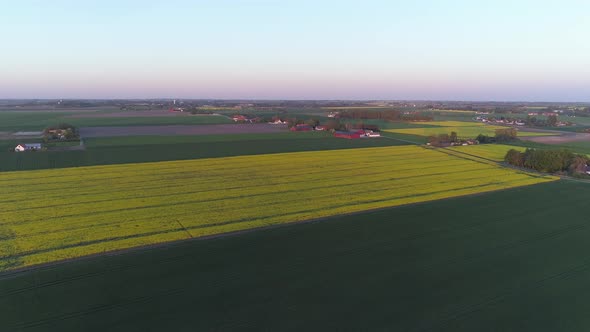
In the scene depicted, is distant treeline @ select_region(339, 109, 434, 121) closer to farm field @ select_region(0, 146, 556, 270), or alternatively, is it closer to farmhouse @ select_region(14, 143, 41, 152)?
farm field @ select_region(0, 146, 556, 270)

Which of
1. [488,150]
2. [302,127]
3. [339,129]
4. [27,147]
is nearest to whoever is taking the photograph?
[27,147]

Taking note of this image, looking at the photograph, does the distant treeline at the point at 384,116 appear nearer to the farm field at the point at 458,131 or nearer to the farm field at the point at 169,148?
the farm field at the point at 458,131

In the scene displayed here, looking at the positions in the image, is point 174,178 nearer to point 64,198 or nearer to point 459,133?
point 64,198

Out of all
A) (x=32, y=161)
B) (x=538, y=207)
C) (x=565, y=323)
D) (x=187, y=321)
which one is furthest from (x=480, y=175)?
(x=32, y=161)

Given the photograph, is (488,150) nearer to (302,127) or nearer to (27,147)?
(302,127)

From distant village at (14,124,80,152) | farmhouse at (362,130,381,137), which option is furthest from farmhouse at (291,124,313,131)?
distant village at (14,124,80,152)

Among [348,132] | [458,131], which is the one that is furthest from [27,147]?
[458,131]

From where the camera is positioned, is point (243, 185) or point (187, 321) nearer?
point (187, 321)

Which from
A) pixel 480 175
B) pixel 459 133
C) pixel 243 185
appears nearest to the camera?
pixel 243 185
